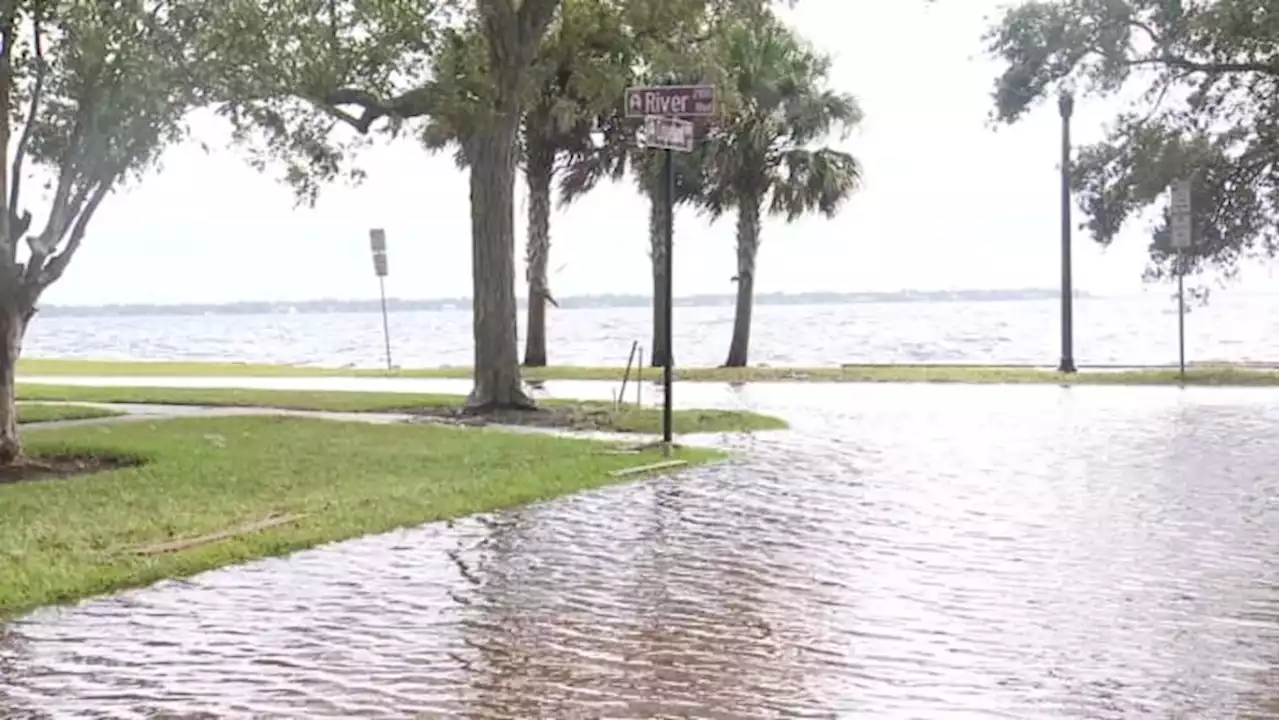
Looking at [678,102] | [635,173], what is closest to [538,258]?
[635,173]

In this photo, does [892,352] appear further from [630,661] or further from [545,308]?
[630,661]

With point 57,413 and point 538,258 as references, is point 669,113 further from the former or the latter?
point 538,258

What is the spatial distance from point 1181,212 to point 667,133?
1536cm

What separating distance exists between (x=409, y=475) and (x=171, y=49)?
430cm

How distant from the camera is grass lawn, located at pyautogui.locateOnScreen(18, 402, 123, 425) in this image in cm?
1798

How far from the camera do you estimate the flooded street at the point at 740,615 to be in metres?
5.92

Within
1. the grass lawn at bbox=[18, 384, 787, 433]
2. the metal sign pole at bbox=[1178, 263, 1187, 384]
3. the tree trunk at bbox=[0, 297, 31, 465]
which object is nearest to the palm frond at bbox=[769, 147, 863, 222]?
the metal sign pole at bbox=[1178, 263, 1187, 384]

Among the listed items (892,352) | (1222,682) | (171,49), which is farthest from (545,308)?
(1222,682)

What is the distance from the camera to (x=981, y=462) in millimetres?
13836

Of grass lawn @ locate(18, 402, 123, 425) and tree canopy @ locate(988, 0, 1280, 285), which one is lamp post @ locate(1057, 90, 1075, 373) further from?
grass lawn @ locate(18, 402, 123, 425)

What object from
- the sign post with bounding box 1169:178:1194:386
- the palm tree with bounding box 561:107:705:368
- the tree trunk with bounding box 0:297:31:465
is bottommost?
the tree trunk with bounding box 0:297:31:465

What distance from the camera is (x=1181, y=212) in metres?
Answer: 26.1

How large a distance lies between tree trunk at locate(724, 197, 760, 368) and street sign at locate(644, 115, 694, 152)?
64.3ft

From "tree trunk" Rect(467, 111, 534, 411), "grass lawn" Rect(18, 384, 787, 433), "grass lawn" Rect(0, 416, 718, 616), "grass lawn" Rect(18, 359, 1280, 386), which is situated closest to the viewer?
"grass lawn" Rect(0, 416, 718, 616)
